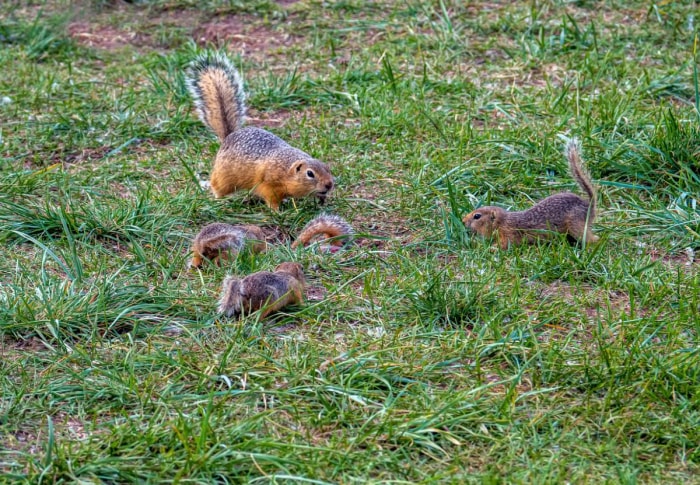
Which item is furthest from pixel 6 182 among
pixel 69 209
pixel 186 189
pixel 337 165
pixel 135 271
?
pixel 337 165

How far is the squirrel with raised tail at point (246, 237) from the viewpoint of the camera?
4.95 m

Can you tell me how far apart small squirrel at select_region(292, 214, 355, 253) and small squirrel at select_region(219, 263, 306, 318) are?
89 cm

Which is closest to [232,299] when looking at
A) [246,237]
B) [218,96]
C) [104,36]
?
[246,237]

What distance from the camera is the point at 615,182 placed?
5.86m

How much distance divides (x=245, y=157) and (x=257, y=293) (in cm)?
186

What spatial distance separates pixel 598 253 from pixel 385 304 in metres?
1.21

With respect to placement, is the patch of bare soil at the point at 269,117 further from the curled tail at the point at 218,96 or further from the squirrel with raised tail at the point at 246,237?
the squirrel with raised tail at the point at 246,237

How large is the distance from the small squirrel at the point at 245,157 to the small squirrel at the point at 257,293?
1477 millimetres

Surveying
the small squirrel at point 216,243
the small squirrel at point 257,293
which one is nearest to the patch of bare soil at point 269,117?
the small squirrel at point 216,243

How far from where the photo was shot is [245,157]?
19.6 ft

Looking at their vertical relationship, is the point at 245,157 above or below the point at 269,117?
above

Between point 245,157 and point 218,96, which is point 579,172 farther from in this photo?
point 218,96

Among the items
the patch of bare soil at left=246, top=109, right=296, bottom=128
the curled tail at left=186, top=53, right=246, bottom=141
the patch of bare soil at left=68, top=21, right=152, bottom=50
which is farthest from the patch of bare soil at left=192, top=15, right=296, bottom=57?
the curled tail at left=186, top=53, right=246, bottom=141

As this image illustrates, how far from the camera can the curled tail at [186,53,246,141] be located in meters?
6.45
